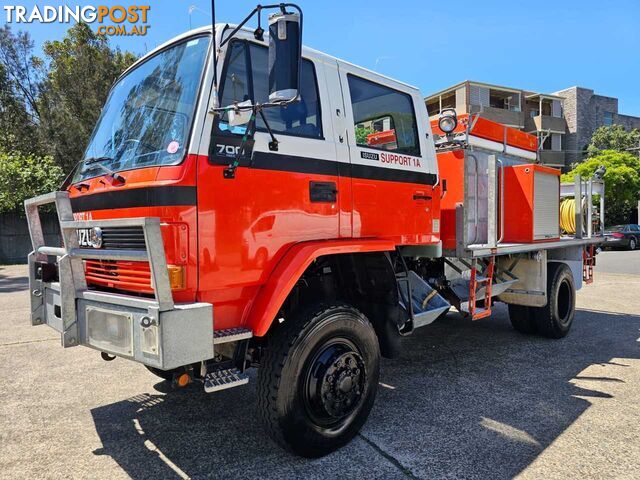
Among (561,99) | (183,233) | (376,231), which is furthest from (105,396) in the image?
(561,99)

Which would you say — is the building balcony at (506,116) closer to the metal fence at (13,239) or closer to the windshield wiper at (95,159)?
the metal fence at (13,239)

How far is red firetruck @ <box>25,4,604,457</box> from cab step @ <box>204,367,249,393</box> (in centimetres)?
1

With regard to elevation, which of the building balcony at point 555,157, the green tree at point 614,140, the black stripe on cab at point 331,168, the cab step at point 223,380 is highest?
the green tree at point 614,140

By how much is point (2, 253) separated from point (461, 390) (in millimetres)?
21256

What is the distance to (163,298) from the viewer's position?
2.40 meters

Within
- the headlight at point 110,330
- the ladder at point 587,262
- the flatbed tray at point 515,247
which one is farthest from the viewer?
the ladder at point 587,262

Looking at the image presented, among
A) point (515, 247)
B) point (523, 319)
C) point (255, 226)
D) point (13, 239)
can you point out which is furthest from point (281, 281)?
point (13, 239)

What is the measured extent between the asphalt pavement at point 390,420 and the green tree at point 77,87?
2015 centimetres

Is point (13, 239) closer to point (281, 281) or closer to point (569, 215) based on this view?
point (569, 215)

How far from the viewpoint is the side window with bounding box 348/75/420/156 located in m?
3.70

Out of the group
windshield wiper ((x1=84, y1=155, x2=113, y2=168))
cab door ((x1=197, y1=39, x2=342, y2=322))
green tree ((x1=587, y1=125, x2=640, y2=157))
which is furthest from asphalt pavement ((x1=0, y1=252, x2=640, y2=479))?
green tree ((x1=587, y1=125, x2=640, y2=157))

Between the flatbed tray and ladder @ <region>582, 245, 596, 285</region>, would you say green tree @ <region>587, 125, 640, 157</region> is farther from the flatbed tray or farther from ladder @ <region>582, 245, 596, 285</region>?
the flatbed tray

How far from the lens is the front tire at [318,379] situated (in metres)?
2.93

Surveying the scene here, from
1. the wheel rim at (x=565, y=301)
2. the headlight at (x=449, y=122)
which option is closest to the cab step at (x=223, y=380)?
the headlight at (x=449, y=122)
